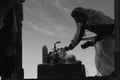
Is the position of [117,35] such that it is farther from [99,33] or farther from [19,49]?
[19,49]

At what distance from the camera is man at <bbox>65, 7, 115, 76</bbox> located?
40.5ft

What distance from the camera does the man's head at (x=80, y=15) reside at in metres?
12.7

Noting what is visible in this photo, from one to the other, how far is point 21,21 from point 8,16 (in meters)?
7.01

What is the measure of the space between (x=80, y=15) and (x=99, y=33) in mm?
1055

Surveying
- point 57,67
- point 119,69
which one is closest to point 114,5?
point 119,69

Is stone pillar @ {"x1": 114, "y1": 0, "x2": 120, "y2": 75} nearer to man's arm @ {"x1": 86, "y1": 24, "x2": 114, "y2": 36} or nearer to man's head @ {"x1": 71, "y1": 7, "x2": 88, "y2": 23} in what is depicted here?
man's arm @ {"x1": 86, "y1": 24, "x2": 114, "y2": 36}

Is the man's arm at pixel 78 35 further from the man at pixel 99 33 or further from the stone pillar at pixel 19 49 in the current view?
the stone pillar at pixel 19 49

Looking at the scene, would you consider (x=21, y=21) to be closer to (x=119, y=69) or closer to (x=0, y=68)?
(x=119, y=69)

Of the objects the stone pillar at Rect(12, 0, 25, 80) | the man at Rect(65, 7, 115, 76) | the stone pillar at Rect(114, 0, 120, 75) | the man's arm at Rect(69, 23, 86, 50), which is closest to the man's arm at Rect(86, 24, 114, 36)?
the man at Rect(65, 7, 115, 76)

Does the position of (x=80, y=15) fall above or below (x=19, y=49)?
above

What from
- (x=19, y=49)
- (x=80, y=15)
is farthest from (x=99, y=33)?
(x=19, y=49)

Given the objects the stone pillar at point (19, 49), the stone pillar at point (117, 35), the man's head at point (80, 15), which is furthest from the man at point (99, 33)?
the stone pillar at point (19, 49)

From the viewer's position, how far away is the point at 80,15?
1282cm

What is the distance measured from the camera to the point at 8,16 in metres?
5.72
